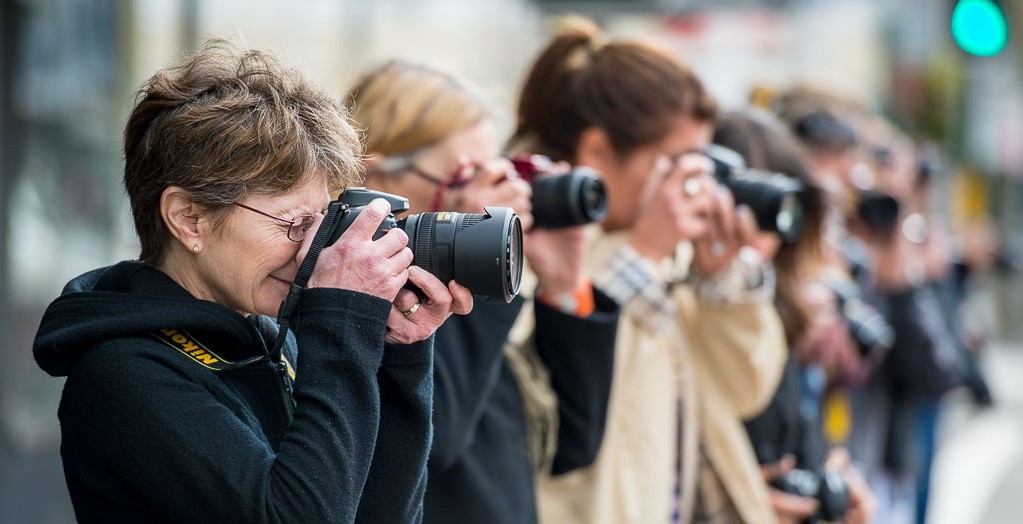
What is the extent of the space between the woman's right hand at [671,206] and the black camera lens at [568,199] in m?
0.36

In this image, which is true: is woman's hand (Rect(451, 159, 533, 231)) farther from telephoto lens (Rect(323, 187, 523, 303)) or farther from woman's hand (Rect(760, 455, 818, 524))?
woman's hand (Rect(760, 455, 818, 524))

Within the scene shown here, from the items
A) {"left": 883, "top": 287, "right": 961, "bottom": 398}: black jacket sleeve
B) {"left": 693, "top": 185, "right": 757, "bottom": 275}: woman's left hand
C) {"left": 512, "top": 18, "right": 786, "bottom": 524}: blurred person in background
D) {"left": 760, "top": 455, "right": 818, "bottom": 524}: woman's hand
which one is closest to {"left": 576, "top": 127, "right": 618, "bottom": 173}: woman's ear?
{"left": 512, "top": 18, "right": 786, "bottom": 524}: blurred person in background

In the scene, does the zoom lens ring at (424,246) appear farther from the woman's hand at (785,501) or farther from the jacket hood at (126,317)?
the woman's hand at (785,501)

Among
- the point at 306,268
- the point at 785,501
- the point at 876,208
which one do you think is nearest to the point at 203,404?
the point at 306,268

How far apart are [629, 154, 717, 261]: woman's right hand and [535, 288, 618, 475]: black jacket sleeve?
0.85ft

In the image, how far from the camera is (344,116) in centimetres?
183

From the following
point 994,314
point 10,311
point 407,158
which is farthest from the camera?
point 994,314

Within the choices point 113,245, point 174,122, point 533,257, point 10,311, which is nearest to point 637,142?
point 533,257

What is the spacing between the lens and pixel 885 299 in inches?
205

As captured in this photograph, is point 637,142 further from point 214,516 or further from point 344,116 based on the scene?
point 214,516

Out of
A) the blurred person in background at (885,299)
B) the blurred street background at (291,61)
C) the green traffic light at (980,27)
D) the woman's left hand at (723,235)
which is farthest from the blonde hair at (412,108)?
the green traffic light at (980,27)

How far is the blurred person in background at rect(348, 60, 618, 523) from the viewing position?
2316 mm

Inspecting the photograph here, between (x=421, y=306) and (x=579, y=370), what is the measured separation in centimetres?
90

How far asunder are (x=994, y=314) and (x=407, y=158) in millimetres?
17278
